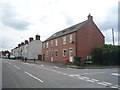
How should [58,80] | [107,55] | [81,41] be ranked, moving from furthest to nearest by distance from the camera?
1. [81,41]
2. [107,55]
3. [58,80]

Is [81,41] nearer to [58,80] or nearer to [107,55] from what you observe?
[107,55]

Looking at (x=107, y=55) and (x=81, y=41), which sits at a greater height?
(x=81, y=41)

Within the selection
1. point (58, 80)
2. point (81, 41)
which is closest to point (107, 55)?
point (81, 41)

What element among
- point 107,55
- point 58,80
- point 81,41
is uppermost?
point 81,41

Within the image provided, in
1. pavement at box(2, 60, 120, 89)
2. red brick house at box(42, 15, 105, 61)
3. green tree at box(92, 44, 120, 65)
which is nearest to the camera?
pavement at box(2, 60, 120, 89)

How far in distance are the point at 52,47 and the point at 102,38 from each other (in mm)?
13848

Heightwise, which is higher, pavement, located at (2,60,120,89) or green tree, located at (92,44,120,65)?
green tree, located at (92,44,120,65)

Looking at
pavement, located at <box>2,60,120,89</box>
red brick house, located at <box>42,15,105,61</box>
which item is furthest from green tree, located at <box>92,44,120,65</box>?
pavement, located at <box>2,60,120,89</box>

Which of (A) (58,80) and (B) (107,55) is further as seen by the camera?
(B) (107,55)

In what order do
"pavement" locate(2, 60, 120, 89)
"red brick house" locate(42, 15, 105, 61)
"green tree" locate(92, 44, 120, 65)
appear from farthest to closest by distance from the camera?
"red brick house" locate(42, 15, 105, 61), "green tree" locate(92, 44, 120, 65), "pavement" locate(2, 60, 120, 89)

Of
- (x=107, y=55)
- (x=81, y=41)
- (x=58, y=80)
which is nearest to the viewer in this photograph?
(x=58, y=80)

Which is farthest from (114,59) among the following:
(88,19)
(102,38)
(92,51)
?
(88,19)

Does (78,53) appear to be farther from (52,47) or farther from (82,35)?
(52,47)

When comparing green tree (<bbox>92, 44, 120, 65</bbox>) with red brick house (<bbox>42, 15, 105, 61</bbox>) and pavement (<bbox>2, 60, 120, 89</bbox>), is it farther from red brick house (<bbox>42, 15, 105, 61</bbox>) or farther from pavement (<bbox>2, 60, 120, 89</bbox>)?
pavement (<bbox>2, 60, 120, 89</bbox>)
